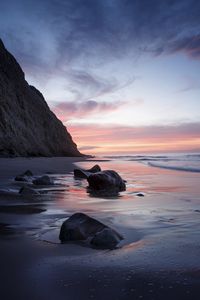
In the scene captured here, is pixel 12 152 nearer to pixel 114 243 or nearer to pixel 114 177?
pixel 114 177

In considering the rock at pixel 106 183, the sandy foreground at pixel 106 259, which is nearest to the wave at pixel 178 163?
the rock at pixel 106 183

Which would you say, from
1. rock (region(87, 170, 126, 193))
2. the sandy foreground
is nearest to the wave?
rock (region(87, 170, 126, 193))

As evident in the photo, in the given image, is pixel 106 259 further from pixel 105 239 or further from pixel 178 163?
pixel 178 163

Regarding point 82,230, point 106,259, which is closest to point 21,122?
point 82,230

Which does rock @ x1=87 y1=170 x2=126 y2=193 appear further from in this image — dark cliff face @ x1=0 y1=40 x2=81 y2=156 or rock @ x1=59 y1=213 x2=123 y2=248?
dark cliff face @ x1=0 y1=40 x2=81 y2=156

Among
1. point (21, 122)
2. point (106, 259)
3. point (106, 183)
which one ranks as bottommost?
point (106, 259)

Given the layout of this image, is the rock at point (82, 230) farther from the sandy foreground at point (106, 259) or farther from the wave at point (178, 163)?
the wave at point (178, 163)

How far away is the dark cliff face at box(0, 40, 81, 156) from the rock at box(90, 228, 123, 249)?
2457cm

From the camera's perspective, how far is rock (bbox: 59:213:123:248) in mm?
2827

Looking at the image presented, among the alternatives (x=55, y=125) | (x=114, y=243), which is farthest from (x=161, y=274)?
(x=55, y=125)

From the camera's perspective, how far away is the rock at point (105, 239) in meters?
2.72

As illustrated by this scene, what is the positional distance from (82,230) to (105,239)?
1.00 feet

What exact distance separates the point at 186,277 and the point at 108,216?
6.99ft

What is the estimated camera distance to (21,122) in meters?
36.3
